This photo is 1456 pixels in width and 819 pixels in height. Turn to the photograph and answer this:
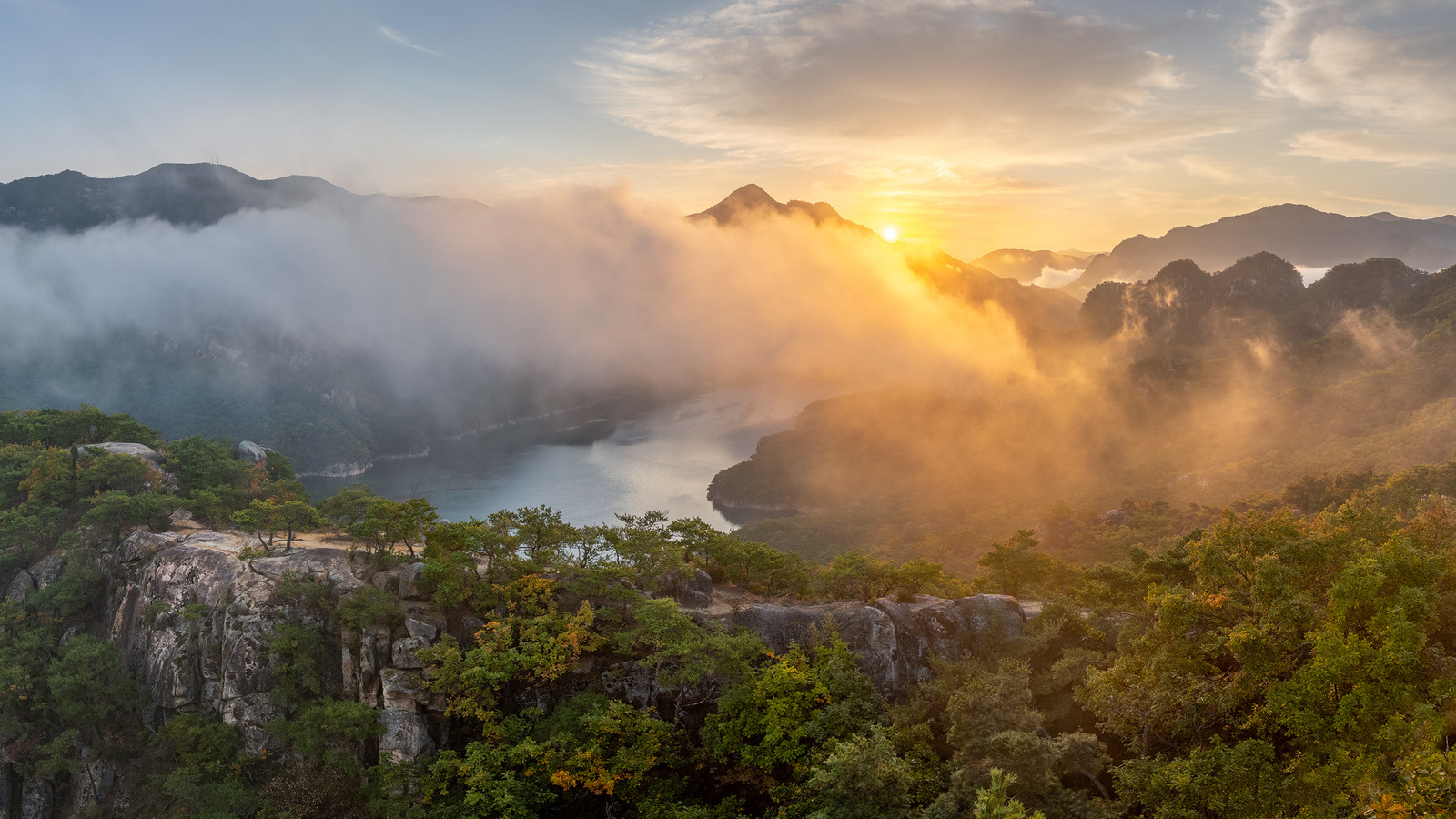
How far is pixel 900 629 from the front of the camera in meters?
27.9

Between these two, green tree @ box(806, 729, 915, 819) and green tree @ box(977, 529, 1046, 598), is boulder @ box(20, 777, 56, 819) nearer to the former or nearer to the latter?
green tree @ box(806, 729, 915, 819)

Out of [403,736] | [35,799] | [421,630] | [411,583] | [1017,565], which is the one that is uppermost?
[411,583]

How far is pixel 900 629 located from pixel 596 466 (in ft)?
335

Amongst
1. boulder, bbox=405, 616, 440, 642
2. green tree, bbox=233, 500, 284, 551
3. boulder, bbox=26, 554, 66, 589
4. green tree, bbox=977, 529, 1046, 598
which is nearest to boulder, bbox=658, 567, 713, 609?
boulder, bbox=405, 616, 440, 642

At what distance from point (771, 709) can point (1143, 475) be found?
73.5m

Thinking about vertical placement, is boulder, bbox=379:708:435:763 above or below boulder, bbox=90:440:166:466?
below

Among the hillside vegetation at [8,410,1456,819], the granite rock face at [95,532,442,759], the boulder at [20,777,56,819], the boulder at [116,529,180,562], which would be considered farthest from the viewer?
the boulder at [116,529,180,562]

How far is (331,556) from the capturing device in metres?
34.4

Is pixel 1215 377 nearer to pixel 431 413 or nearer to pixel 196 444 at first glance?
pixel 196 444

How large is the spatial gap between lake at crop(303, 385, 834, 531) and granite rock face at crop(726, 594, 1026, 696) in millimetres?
61081

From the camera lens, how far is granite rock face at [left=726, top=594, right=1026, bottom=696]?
27094 mm

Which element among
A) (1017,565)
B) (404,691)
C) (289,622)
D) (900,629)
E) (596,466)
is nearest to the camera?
(404,691)

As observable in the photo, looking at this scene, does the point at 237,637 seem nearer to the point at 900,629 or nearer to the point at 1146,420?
the point at 900,629

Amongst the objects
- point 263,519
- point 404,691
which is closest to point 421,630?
point 404,691
